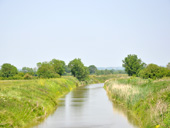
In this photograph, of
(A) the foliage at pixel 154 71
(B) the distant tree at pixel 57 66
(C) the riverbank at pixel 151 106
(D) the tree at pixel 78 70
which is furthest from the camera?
(D) the tree at pixel 78 70

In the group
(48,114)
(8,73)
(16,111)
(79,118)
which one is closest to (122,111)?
(79,118)

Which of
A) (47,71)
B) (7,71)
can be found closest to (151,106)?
(47,71)

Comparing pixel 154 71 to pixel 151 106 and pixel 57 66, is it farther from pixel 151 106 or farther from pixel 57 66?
pixel 57 66

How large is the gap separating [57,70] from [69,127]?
68.0 metres

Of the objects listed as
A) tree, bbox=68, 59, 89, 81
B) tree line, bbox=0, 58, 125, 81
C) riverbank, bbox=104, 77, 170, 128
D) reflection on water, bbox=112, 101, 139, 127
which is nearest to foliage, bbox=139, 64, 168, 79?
riverbank, bbox=104, 77, 170, 128

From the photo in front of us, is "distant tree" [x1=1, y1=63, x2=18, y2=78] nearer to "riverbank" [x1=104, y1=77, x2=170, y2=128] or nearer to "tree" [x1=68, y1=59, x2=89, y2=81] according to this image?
"tree" [x1=68, y1=59, x2=89, y2=81]

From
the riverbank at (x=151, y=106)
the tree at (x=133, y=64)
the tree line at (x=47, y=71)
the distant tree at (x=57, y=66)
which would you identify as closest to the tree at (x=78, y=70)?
the tree line at (x=47, y=71)

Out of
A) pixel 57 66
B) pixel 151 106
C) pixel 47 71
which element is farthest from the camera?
pixel 57 66

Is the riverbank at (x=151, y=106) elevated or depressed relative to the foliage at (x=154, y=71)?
depressed

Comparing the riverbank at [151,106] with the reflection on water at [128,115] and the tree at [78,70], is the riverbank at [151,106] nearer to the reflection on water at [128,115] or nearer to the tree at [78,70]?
the reflection on water at [128,115]

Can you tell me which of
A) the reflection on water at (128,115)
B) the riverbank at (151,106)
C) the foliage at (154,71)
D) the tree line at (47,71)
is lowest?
the reflection on water at (128,115)

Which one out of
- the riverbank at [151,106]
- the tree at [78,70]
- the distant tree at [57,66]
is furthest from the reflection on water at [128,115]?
the tree at [78,70]

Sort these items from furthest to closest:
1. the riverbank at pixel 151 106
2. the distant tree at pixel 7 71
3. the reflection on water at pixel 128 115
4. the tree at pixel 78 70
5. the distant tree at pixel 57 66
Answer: the tree at pixel 78 70 < the distant tree at pixel 57 66 < the distant tree at pixel 7 71 < the reflection on water at pixel 128 115 < the riverbank at pixel 151 106

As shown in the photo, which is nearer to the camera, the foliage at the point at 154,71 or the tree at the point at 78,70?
the foliage at the point at 154,71
